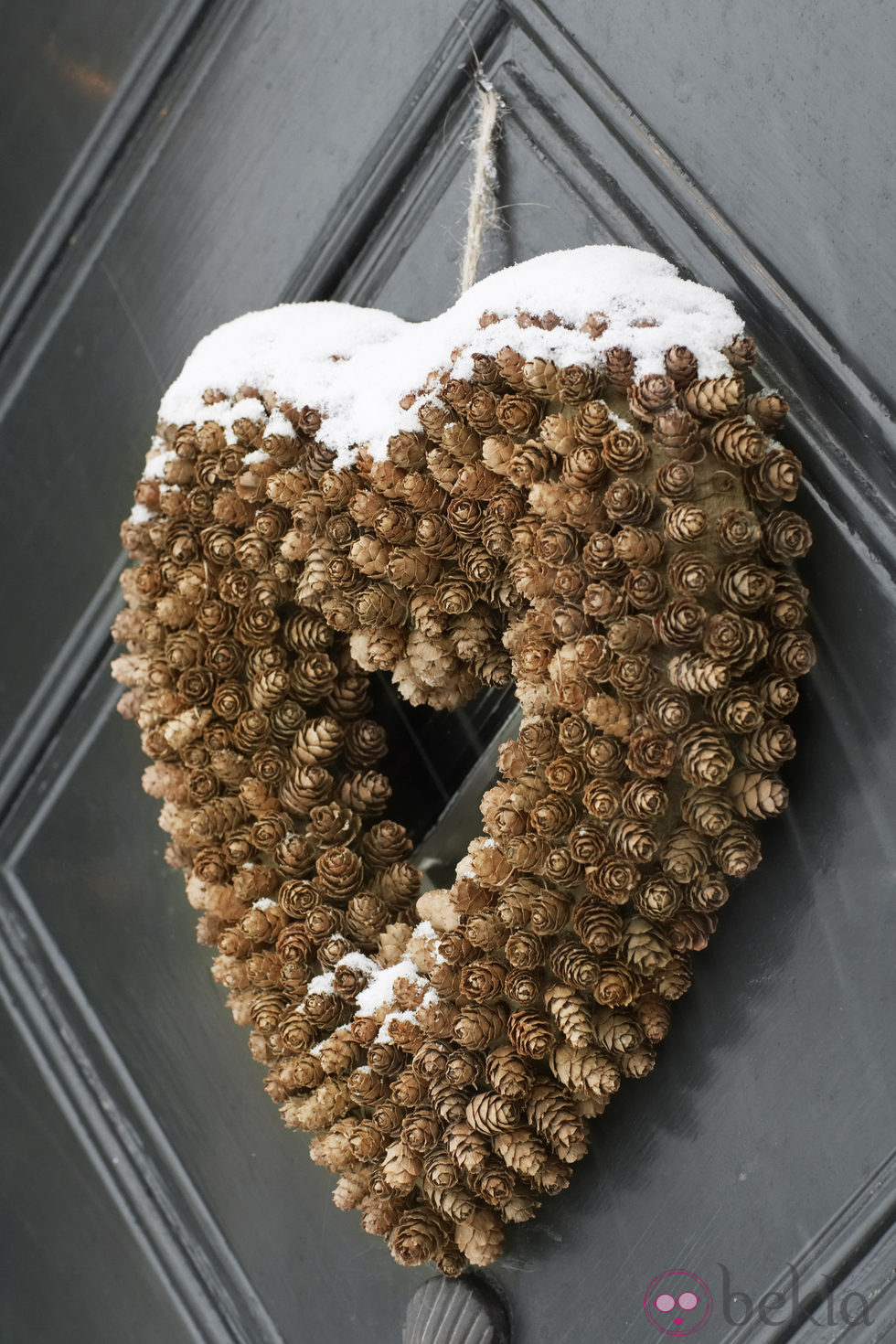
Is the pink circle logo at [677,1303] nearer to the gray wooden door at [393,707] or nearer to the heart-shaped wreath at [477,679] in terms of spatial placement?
the gray wooden door at [393,707]

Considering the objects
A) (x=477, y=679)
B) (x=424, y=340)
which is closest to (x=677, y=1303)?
(x=477, y=679)

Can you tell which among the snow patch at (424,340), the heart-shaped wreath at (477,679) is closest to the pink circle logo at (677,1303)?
the heart-shaped wreath at (477,679)

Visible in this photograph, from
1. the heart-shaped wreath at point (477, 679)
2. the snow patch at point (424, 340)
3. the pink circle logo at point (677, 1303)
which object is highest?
the snow patch at point (424, 340)

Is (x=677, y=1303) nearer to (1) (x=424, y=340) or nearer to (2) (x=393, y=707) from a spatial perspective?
(2) (x=393, y=707)

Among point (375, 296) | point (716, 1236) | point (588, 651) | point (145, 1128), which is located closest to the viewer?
point (588, 651)

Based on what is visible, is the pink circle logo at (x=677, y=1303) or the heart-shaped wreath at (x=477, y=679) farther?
the pink circle logo at (x=677, y=1303)

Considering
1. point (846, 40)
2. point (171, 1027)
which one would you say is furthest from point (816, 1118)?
point (846, 40)

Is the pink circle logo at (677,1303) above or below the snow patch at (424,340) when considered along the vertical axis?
below

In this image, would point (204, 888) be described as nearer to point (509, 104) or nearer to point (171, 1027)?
point (171, 1027)
